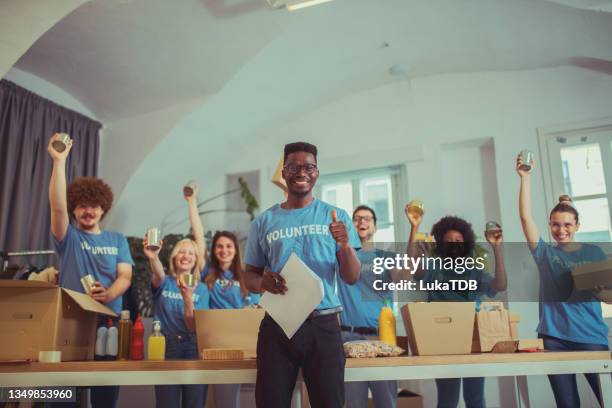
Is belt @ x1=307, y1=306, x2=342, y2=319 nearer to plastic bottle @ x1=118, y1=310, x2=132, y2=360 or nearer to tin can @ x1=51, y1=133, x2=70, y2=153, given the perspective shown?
plastic bottle @ x1=118, y1=310, x2=132, y2=360

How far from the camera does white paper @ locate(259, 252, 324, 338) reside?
1514 mm

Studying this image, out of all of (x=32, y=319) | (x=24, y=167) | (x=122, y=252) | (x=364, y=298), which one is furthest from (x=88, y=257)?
(x=24, y=167)

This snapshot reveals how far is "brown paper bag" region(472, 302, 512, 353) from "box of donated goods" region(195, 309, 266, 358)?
865 millimetres

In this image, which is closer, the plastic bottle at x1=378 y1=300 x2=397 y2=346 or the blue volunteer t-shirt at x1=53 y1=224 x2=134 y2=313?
the plastic bottle at x1=378 y1=300 x2=397 y2=346

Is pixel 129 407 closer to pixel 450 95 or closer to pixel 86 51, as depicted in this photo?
pixel 86 51

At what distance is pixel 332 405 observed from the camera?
1.52m

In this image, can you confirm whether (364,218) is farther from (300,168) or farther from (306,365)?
(306,365)

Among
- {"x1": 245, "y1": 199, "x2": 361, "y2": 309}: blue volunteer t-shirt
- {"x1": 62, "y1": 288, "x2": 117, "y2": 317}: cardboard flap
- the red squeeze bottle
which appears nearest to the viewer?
{"x1": 245, "y1": 199, "x2": 361, "y2": 309}: blue volunteer t-shirt

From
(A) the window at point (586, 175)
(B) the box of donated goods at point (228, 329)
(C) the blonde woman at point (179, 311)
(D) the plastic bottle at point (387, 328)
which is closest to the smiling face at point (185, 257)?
(C) the blonde woman at point (179, 311)

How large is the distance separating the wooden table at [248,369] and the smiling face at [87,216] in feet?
3.22

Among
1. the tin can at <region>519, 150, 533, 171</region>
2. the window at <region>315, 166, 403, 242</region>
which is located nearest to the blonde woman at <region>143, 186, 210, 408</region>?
the tin can at <region>519, 150, 533, 171</region>

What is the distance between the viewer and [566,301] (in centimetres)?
258

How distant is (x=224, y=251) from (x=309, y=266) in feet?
5.48

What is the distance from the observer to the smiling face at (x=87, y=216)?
2.70m
